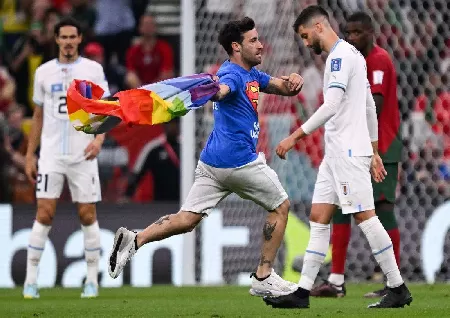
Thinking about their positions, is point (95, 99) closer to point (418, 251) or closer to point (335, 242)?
point (335, 242)

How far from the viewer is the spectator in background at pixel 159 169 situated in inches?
542

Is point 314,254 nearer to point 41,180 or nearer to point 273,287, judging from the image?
point 273,287

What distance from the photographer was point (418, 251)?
469 inches

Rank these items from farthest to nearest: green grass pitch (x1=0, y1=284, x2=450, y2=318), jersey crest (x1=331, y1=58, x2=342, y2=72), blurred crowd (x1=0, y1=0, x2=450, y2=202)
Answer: blurred crowd (x1=0, y1=0, x2=450, y2=202), jersey crest (x1=331, y1=58, x2=342, y2=72), green grass pitch (x1=0, y1=284, x2=450, y2=318)

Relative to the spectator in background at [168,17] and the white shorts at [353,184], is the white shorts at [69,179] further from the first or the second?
the spectator in background at [168,17]

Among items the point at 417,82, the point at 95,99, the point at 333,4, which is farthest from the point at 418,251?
the point at 95,99

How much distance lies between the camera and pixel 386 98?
32.2 feet

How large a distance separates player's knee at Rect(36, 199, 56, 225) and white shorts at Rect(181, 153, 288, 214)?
7.37 ft

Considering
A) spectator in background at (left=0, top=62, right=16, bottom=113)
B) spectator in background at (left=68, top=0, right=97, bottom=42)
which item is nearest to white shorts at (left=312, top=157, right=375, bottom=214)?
spectator in background at (left=0, top=62, right=16, bottom=113)

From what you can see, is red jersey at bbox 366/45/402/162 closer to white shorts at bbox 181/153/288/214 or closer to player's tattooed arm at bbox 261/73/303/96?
player's tattooed arm at bbox 261/73/303/96

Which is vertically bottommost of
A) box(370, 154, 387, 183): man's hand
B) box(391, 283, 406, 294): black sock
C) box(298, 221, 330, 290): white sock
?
box(391, 283, 406, 294): black sock

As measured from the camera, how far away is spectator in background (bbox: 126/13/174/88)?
50.9ft

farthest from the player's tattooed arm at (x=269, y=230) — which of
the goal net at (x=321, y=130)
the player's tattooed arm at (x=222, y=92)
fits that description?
the goal net at (x=321, y=130)

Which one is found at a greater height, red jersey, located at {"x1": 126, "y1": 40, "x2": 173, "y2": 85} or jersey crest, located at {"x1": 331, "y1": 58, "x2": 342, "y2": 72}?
red jersey, located at {"x1": 126, "y1": 40, "x2": 173, "y2": 85}
